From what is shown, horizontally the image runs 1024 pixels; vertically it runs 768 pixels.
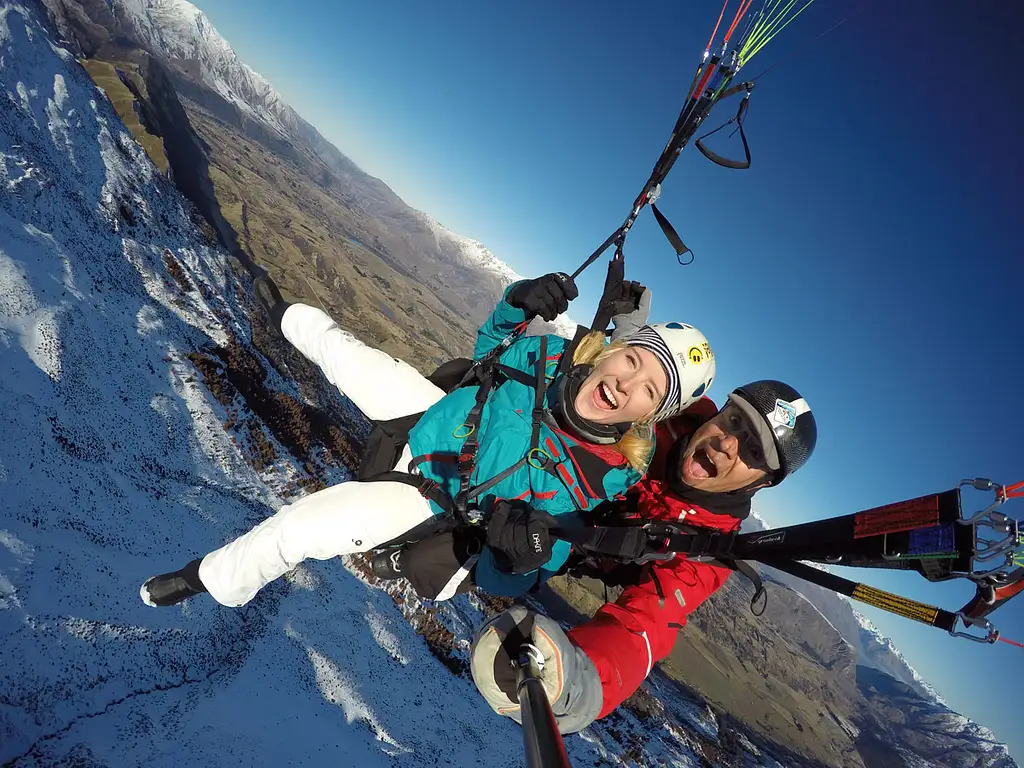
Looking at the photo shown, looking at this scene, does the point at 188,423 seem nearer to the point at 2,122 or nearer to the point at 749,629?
the point at 2,122

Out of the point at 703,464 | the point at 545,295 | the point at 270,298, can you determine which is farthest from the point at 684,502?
the point at 270,298

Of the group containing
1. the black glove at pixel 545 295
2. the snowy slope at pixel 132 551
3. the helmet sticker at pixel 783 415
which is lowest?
the snowy slope at pixel 132 551

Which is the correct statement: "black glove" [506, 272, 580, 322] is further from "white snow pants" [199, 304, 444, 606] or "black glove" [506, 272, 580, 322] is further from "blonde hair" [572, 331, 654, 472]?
"white snow pants" [199, 304, 444, 606]

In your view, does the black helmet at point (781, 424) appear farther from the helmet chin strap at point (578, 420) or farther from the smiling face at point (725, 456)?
the helmet chin strap at point (578, 420)

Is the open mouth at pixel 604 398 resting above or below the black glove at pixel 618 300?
below

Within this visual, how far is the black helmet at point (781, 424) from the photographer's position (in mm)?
3576

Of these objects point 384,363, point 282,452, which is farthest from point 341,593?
point 384,363

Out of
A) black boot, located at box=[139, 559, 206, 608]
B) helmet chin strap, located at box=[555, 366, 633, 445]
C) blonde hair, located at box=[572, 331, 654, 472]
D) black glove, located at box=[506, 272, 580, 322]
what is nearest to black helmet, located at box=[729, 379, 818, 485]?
blonde hair, located at box=[572, 331, 654, 472]

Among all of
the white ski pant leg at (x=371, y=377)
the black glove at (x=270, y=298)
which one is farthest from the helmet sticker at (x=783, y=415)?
the black glove at (x=270, y=298)

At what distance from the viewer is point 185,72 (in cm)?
16488

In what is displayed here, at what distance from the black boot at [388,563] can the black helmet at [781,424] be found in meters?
3.47

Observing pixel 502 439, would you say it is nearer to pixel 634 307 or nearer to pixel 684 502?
pixel 684 502

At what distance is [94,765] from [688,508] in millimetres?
6313

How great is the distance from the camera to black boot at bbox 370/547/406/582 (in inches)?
185
